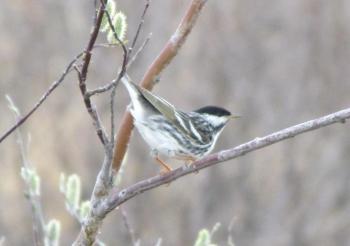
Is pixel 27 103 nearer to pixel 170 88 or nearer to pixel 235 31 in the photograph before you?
pixel 170 88

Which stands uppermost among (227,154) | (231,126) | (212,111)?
(231,126)

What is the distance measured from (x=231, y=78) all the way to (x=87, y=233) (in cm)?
1149

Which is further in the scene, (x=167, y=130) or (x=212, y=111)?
(x=212, y=111)

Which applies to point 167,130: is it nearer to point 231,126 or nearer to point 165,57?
point 165,57

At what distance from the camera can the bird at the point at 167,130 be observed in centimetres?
510

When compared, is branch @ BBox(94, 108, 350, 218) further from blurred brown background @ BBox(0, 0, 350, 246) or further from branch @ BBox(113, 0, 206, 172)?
blurred brown background @ BBox(0, 0, 350, 246)

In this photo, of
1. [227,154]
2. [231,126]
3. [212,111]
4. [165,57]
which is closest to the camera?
[227,154]

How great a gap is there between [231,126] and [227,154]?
11.2 meters

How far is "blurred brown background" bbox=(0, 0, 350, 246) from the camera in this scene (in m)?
14.5

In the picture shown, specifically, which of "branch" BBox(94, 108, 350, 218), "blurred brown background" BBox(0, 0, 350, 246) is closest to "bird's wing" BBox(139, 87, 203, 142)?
"branch" BBox(94, 108, 350, 218)

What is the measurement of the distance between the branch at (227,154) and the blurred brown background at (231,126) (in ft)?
35.0

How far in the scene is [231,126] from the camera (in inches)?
571

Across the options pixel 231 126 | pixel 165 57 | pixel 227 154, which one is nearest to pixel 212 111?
pixel 165 57

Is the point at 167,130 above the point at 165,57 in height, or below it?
above
